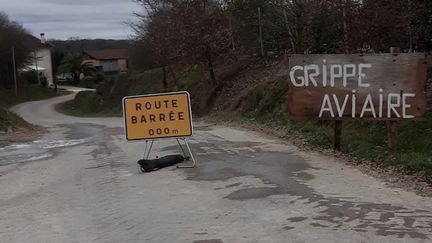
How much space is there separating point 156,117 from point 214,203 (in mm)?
3978

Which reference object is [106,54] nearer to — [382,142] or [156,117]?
[156,117]

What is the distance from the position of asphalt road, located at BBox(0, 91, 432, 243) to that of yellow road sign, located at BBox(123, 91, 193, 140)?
28.0 inches

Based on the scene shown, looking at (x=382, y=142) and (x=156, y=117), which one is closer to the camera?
(x=156, y=117)

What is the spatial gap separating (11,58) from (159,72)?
99.5 ft

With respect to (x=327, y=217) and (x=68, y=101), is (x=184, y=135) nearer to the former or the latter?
(x=327, y=217)

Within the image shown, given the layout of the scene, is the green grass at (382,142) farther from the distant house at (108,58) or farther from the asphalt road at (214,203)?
the distant house at (108,58)

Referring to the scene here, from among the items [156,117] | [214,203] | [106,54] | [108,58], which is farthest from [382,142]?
[106,54]

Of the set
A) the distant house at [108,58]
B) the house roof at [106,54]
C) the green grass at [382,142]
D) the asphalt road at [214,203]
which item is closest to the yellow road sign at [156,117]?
the asphalt road at [214,203]

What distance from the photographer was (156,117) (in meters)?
11.3

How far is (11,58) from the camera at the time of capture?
2822 inches

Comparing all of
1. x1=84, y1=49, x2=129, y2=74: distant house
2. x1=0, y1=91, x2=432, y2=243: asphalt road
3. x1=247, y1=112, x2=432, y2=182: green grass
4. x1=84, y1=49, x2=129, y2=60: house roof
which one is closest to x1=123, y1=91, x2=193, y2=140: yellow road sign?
x1=0, y1=91, x2=432, y2=243: asphalt road

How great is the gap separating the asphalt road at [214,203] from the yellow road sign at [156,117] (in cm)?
71

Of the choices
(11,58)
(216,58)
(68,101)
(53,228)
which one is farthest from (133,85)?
(53,228)

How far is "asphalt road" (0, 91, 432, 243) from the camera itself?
626cm
